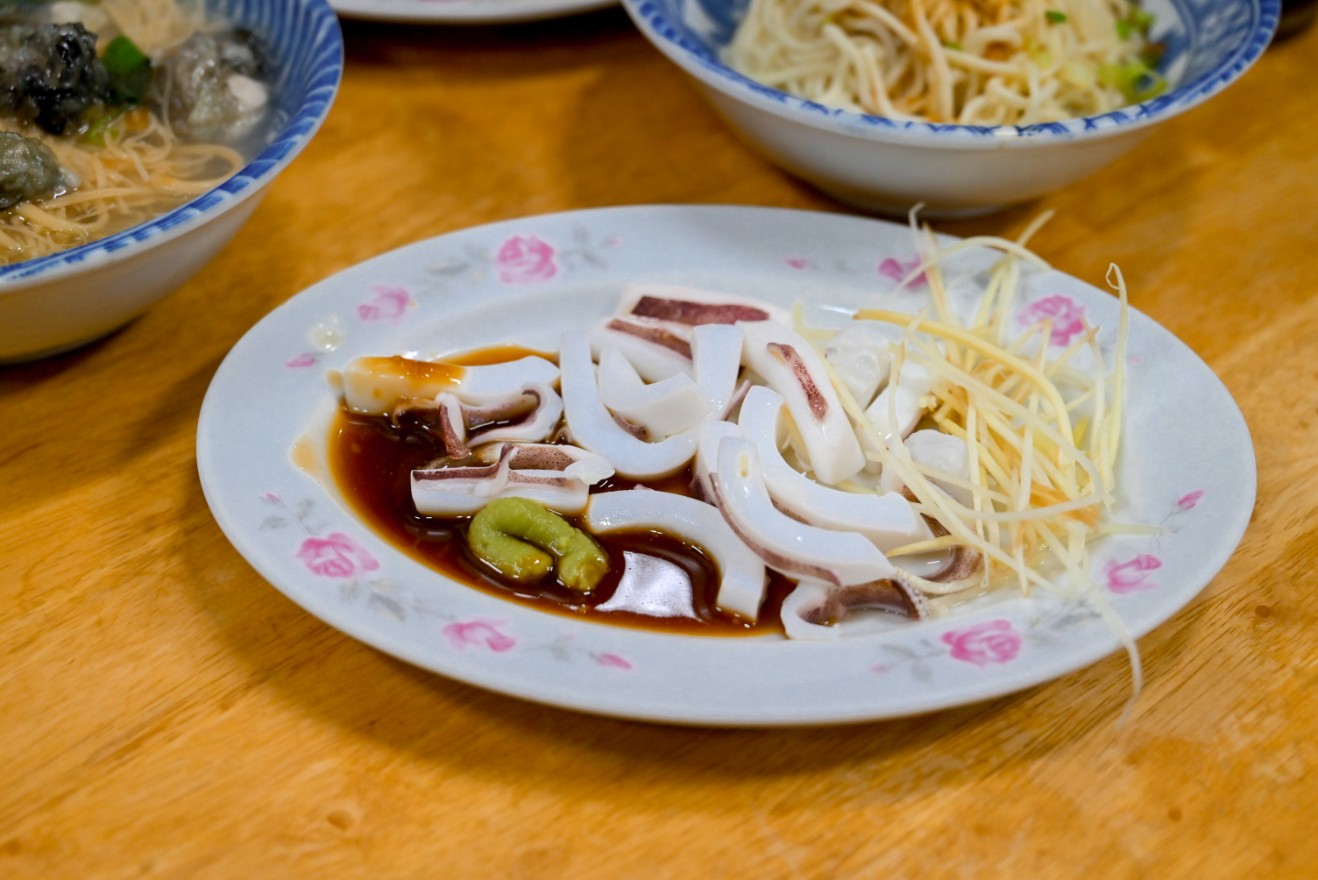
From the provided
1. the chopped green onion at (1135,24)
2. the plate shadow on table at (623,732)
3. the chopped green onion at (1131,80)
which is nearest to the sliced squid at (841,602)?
the plate shadow on table at (623,732)

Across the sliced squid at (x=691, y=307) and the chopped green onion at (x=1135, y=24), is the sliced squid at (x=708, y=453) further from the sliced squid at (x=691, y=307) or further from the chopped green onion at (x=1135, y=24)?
the chopped green onion at (x=1135, y=24)

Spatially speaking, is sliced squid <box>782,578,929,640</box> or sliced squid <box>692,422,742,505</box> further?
sliced squid <box>692,422,742,505</box>

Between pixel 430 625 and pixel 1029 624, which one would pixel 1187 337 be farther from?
pixel 430 625

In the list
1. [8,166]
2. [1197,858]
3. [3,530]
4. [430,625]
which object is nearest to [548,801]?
[430,625]

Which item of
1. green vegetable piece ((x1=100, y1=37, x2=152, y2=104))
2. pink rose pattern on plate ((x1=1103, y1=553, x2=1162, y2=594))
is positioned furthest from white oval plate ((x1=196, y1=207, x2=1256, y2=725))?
green vegetable piece ((x1=100, y1=37, x2=152, y2=104))

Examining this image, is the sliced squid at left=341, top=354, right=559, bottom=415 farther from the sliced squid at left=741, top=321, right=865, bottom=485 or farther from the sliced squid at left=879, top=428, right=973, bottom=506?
the sliced squid at left=879, top=428, right=973, bottom=506

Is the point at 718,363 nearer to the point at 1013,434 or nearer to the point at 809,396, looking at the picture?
the point at 809,396
